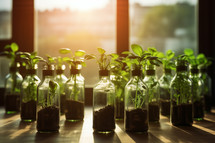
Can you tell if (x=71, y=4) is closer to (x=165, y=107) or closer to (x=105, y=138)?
(x=165, y=107)

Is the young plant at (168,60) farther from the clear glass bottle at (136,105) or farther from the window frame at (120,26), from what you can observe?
the window frame at (120,26)

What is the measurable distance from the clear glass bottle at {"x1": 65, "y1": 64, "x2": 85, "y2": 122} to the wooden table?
0.09 meters

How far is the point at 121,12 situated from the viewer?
7.27ft

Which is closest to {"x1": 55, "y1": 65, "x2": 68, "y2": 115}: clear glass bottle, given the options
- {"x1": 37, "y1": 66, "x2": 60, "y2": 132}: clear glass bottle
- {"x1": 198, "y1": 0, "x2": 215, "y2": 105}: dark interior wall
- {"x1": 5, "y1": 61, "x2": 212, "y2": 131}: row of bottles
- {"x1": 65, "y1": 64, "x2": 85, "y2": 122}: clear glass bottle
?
{"x1": 5, "y1": 61, "x2": 212, "y2": 131}: row of bottles

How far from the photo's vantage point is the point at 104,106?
1.20 meters

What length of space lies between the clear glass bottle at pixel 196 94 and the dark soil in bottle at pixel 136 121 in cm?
49

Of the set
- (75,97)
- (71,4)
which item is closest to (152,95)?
(75,97)

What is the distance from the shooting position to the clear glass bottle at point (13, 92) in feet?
5.76

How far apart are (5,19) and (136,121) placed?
176 cm

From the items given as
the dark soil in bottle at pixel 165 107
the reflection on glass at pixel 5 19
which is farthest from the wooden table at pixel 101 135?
the reflection on glass at pixel 5 19

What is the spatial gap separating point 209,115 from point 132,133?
0.78 meters

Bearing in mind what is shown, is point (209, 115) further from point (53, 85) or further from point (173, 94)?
point (53, 85)

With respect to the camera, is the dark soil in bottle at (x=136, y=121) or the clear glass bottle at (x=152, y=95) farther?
the clear glass bottle at (x=152, y=95)

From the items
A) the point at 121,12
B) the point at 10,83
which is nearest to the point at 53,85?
the point at 10,83
